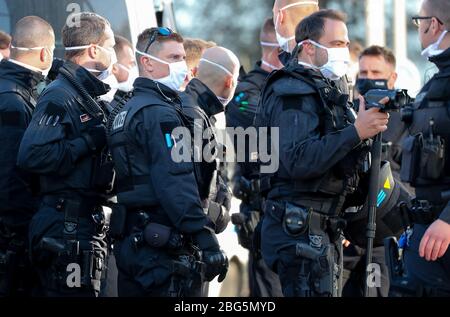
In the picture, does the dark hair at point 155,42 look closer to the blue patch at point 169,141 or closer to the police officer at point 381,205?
the blue patch at point 169,141

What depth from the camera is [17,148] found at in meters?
7.40

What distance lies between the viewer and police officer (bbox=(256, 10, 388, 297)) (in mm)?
6418

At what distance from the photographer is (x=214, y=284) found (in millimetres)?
9516

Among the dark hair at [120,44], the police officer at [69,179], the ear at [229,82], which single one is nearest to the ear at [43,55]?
the police officer at [69,179]

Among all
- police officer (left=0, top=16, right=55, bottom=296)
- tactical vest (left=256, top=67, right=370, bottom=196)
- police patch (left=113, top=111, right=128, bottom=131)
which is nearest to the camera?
tactical vest (left=256, top=67, right=370, bottom=196)

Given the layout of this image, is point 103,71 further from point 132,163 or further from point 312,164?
point 312,164

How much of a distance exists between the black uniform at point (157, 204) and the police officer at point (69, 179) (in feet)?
0.99

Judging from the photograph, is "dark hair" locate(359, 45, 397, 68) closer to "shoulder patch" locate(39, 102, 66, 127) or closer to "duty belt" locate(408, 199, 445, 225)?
"shoulder patch" locate(39, 102, 66, 127)

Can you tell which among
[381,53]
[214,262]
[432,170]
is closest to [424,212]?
[432,170]

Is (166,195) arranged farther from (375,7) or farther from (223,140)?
(375,7)

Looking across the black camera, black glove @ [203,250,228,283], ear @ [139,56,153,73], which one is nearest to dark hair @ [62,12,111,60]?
ear @ [139,56,153,73]

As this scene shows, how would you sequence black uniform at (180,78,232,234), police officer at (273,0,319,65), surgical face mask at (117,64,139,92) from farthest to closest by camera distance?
surgical face mask at (117,64,139,92) < police officer at (273,0,319,65) < black uniform at (180,78,232,234)

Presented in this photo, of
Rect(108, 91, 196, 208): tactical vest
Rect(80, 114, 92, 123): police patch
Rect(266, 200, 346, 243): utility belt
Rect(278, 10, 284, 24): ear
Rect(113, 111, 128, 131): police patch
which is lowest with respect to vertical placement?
Rect(266, 200, 346, 243): utility belt

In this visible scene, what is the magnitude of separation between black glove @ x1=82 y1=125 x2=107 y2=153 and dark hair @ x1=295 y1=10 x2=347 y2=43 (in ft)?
4.26
